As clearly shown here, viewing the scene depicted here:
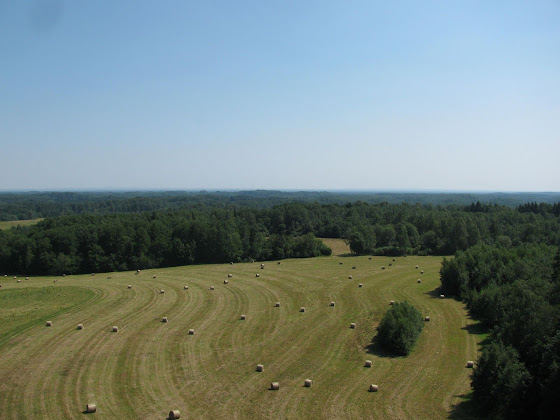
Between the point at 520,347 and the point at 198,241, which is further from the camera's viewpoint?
the point at 198,241

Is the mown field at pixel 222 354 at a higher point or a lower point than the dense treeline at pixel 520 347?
lower

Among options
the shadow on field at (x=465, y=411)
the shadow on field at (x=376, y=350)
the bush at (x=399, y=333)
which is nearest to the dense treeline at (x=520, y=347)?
the shadow on field at (x=465, y=411)

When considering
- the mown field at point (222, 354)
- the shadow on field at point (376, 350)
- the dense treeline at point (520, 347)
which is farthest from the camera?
the shadow on field at point (376, 350)

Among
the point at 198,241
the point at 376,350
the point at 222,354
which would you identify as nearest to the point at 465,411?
the point at 376,350

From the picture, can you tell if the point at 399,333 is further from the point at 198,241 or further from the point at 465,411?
the point at 198,241

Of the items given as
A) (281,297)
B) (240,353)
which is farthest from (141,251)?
(240,353)

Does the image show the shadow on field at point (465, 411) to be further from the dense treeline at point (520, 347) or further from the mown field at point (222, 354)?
the dense treeline at point (520, 347)
